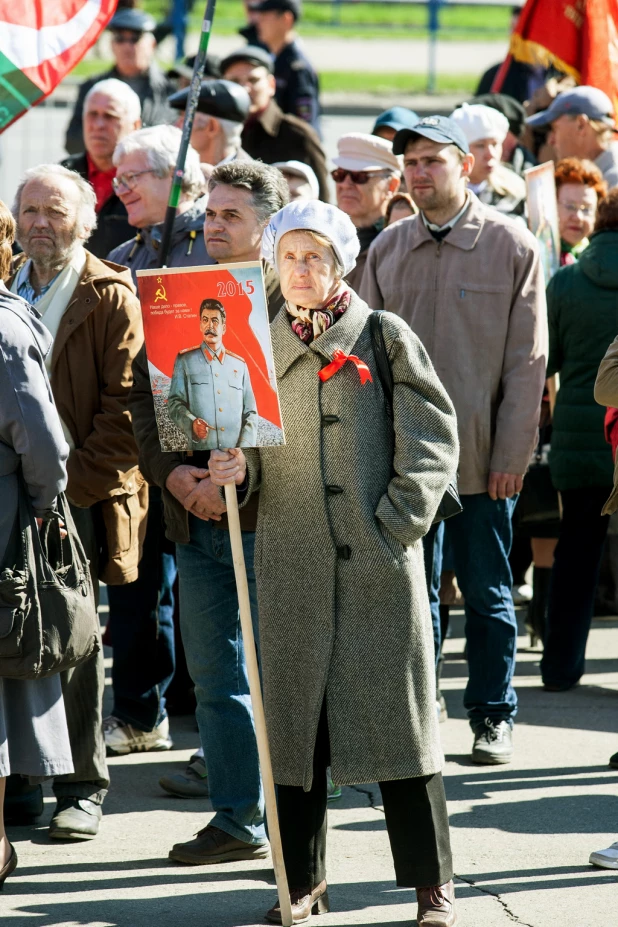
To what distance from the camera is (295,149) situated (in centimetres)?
854

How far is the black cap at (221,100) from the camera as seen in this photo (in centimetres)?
739

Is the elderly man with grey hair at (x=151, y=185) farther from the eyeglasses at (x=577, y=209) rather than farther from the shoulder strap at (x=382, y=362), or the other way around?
the eyeglasses at (x=577, y=209)

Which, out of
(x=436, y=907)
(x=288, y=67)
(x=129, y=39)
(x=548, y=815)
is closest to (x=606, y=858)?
(x=548, y=815)

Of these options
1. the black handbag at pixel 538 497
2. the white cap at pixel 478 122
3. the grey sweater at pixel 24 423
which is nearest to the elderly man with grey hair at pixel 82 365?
the grey sweater at pixel 24 423

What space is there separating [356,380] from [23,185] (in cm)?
169

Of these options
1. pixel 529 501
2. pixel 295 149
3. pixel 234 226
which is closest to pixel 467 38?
pixel 295 149

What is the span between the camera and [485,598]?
227 inches

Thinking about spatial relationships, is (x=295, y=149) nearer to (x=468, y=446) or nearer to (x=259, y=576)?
(x=468, y=446)

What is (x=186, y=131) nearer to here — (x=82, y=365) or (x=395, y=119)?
(x=82, y=365)

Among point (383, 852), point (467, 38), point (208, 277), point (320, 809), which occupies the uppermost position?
point (467, 38)

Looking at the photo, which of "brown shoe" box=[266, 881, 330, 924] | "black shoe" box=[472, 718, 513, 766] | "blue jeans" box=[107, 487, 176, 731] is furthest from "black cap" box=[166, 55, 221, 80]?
"brown shoe" box=[266, 881, 330, 924]

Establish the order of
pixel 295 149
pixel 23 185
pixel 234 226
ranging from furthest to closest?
pixel 295 149
pixel 23 185
pixel 234 226

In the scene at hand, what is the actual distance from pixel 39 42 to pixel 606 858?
11.7 ft

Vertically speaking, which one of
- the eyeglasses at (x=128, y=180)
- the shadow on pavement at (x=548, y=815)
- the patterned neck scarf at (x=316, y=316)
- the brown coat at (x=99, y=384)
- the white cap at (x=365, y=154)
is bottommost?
the shadow on pavement at (x=548, y=815)
